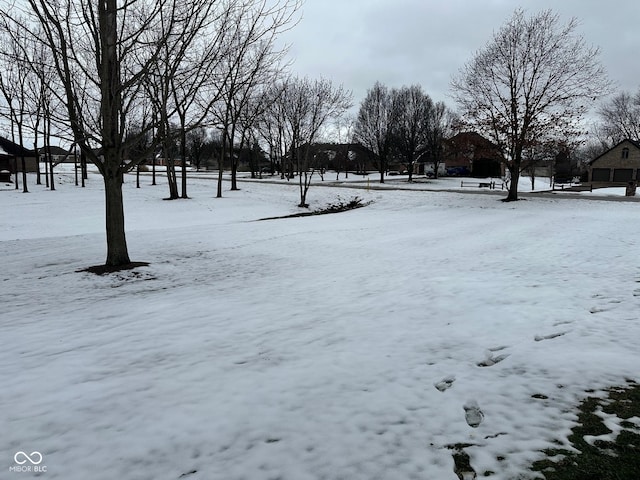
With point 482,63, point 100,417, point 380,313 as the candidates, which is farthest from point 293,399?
point 482,63

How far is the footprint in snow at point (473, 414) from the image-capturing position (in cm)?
331

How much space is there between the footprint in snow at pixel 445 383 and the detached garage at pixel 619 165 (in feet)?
196

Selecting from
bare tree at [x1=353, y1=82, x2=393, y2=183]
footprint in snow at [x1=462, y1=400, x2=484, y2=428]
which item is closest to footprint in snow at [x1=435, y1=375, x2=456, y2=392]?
footprint in snow at [x1=462, y1=400, x2=484, y2=428]

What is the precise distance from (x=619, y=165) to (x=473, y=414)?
61793mm

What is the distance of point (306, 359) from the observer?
454 cm

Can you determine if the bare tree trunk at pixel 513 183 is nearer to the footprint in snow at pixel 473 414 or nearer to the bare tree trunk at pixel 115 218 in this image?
the bare tree trunk at pixel 115 218

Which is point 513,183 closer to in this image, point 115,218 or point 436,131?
point 115,218

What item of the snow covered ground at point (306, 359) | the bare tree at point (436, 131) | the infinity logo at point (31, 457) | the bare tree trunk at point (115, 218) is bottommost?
the infinity logo at point (31, 457)

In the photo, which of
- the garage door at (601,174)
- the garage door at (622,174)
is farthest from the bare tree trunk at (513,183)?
the garage door at (601,174)

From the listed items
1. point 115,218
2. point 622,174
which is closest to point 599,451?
point 115,218

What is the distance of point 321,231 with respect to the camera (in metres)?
15.8

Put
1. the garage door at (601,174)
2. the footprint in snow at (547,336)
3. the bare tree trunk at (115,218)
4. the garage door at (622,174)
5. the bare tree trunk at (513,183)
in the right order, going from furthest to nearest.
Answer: the garage door at (601,174), the garage door at (622,174), the bare tree trunk at (513,183), the bare tree trunk at (115,218), the footprint in snow at (547,336)

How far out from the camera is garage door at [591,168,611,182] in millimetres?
53378

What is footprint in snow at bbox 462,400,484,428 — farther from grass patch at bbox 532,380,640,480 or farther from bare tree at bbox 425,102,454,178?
bare tree at bbox 425,102,454,178
